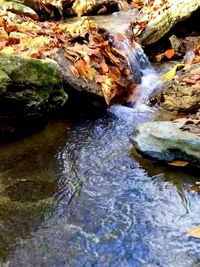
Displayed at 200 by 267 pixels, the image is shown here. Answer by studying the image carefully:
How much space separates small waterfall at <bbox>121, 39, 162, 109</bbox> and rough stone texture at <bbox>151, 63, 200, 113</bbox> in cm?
26

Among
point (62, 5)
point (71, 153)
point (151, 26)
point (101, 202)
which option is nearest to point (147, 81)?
point (151, 26)

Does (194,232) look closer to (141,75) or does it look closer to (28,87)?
(28,87)

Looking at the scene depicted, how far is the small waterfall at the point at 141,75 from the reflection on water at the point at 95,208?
4.70 feet

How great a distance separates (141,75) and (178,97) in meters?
1.53

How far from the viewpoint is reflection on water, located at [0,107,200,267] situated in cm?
308

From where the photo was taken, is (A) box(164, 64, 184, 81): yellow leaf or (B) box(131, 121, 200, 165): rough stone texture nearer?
(B) box(131, 121, 200, 165): rough stone texture

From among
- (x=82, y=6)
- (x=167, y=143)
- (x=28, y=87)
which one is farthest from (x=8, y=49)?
(x=82, y=6)

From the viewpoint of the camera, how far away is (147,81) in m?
7.08

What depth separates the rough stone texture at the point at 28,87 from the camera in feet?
15.1

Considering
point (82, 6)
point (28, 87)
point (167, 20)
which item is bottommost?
point (28, 87)

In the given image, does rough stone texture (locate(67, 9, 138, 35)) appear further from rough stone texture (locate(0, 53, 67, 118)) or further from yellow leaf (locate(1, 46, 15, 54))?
rough stone texture (locate(0, 53, 67, 118))

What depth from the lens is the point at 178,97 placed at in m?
5.92

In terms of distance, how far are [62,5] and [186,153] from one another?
31.1 feet

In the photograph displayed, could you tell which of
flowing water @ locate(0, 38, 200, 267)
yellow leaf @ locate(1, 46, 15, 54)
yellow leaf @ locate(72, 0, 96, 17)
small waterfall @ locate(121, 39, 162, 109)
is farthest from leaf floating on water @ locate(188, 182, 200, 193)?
yellow leaf @ locate(72, 0, 96, 17)
